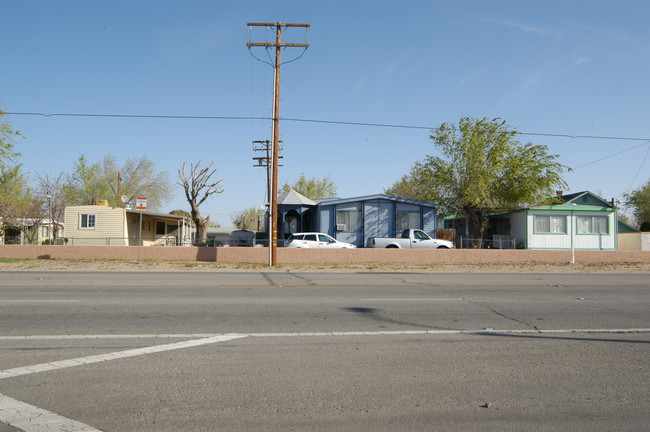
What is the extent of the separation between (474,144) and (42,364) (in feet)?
112

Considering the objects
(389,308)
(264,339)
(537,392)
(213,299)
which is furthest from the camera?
(213,299)

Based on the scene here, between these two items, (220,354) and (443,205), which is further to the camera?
(443,205)

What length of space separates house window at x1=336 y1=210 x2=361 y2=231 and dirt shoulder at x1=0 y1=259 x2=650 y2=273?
10.4m

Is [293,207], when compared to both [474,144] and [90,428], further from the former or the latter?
[90,428]

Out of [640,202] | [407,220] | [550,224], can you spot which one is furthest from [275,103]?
[640,202]

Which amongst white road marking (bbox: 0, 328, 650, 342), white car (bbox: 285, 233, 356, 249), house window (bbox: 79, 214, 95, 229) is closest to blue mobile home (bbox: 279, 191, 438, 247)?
white car (bbox: 285, 233, 356, 249)

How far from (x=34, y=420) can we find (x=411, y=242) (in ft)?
88.2

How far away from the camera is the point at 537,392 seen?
5.23 metres

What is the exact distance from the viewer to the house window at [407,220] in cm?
3572

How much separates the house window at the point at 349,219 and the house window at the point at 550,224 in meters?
13.4

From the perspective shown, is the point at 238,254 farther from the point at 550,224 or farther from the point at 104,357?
the point at 550,224

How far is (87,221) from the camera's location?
35.8 meters

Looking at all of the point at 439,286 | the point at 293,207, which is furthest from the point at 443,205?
the point at 439,286

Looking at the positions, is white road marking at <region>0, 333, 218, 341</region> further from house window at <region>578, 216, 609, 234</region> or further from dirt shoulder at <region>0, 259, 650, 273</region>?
house window at <region>578, 216, 609, 234</region>
